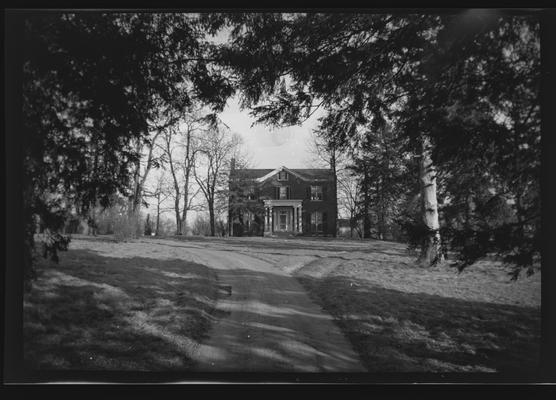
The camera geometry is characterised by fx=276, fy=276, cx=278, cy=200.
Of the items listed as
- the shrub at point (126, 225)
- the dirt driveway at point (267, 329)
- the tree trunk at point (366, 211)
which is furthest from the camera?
the tree trunk at point (366, 211)

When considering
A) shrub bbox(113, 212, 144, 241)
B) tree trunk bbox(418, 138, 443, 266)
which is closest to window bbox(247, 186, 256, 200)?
shrub bbox(113, 212, 144, 241)

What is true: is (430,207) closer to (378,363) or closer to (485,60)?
(485,60)

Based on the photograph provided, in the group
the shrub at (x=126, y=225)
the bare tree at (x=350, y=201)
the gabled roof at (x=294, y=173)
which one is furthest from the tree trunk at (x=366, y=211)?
the shrub at (x=126, y=225)

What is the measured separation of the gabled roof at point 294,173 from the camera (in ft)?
11.6

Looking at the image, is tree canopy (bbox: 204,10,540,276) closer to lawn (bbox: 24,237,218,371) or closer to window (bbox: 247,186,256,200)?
window (bbox: 247,186,256,200)

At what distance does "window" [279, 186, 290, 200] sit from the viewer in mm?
3533

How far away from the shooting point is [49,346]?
2660 mm

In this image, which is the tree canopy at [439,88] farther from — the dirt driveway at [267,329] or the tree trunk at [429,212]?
the dirt driveway at [267,329]

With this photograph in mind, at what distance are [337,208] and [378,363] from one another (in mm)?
2093

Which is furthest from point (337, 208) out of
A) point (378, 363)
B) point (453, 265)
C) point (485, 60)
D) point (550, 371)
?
point (550, 371)

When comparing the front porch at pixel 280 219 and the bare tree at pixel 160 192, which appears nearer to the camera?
the bare tree at pixel 160 192

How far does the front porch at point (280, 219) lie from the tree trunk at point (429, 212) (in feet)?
5.27

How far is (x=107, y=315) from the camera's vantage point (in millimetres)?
2824

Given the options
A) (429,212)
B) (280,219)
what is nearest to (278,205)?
(280,219)
